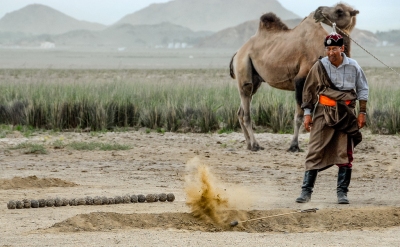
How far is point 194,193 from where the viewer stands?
8.19 meters

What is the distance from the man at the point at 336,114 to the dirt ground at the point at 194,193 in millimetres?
415

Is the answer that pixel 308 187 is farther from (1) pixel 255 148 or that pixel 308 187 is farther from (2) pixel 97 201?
(1) pixel 255 148

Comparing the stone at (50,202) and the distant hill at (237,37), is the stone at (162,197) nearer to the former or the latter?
the stone at (50,202)

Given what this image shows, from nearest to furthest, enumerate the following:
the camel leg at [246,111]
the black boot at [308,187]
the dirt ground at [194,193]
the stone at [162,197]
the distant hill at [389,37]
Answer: the dirt ground at [194,193] → the stone at [162,197] → the black boot at [308,187] → the camel leg at [246,111] → the distant hill at [389,37]

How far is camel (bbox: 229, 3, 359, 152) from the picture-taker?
42.1 feet

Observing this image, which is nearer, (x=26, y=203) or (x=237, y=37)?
(x=26, y=203)

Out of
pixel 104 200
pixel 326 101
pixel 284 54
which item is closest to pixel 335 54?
pixel 326 101

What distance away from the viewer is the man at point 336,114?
8.65 meters

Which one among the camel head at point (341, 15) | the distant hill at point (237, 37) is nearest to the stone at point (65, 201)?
the camel head at point (341, 15)

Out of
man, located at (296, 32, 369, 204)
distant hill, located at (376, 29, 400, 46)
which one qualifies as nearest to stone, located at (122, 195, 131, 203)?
man, located at (296, 32, 369, 204)

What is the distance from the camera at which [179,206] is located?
8.49 metres

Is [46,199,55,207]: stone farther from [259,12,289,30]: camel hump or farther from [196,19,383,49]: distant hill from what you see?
[196,19,383,49]: distant hill

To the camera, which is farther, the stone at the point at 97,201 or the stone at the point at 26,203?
the stone at the point at 97,201

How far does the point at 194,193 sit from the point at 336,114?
1705 millimetres
